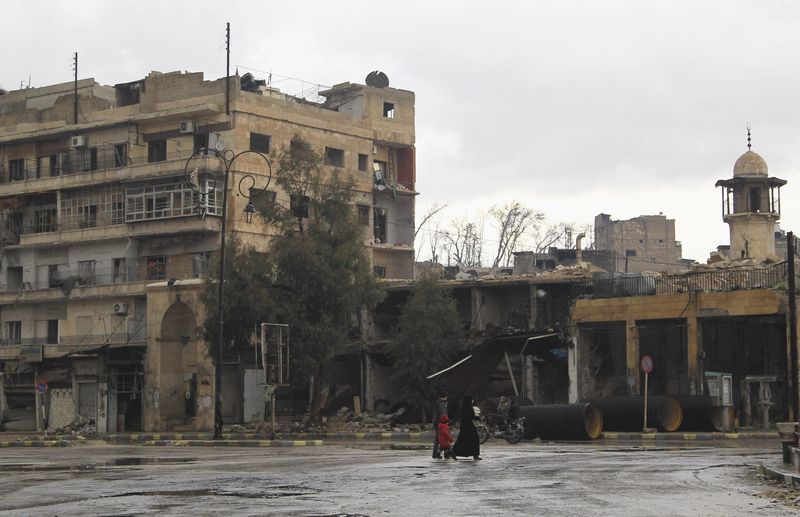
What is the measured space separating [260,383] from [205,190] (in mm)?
10657

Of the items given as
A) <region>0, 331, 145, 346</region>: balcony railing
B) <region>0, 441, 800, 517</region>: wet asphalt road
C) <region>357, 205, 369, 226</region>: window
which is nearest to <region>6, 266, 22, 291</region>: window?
<region>0, 331, 145, 346</region>: balcony railing

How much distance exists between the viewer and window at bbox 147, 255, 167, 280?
64.7m

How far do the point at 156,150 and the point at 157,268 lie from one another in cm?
670

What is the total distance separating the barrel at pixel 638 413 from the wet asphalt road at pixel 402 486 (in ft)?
44.2

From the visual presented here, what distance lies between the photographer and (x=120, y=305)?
2530 inches

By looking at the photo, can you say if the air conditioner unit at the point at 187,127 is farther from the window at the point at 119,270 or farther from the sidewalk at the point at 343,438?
the sidewalk at the point at 343,438

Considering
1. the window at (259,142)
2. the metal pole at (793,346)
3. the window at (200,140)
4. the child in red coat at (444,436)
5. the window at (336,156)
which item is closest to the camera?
the child in red coat at (444,436)

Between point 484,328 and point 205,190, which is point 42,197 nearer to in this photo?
point 205,190

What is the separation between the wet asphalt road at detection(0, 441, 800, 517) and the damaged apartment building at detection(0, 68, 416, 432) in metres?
34.9

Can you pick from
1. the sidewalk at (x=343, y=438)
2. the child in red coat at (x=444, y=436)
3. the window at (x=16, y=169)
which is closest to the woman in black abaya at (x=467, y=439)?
the child in red coat at (x=444, y=436)

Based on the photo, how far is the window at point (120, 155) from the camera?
66.7 m

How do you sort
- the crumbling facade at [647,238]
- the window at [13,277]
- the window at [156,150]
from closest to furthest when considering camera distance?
the window at [156,150] < the window at [13,277] < the crumbling facade at [647,238]

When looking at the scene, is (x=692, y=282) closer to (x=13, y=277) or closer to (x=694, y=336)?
(x=694, y=336)

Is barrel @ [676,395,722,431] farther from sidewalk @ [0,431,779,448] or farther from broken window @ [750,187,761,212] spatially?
broken window @ [750,187,761,212]
